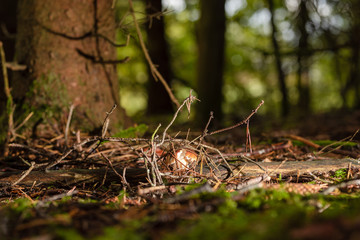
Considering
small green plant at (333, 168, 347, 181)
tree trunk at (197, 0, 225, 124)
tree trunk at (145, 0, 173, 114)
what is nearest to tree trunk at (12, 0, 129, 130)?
small green plant at (333, 168, 347, 181)

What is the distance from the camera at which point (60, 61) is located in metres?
3.07

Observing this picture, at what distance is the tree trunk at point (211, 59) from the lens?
6730mm

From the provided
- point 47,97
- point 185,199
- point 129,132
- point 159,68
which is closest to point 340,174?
point 185,199

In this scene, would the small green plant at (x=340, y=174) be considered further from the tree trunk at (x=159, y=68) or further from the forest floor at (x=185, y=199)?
the tree trunk at (x=159, y=68)

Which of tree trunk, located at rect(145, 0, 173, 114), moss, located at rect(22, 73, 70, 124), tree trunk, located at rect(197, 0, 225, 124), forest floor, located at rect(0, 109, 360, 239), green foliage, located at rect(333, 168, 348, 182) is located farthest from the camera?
tree trunk, located at rect(145, 0, 173, 114)

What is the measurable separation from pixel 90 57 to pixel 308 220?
288cm

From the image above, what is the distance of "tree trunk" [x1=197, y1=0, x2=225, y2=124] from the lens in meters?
6.73

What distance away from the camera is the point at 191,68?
14.3 metres

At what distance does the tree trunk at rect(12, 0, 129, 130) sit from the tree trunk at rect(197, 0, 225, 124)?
3.83m

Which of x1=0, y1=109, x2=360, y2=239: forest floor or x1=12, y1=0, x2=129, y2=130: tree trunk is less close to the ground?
x1=12, y1=0, x2=129, y2=130: tree trunk

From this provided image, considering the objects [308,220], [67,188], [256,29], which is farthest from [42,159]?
[256,29]

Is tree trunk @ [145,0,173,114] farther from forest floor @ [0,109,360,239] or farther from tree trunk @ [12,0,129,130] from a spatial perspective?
forest floor @ [0,109,360,239]

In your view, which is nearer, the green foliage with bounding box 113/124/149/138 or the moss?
the green foliage with bounding box 113/124/149/138

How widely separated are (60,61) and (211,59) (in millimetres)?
4401
